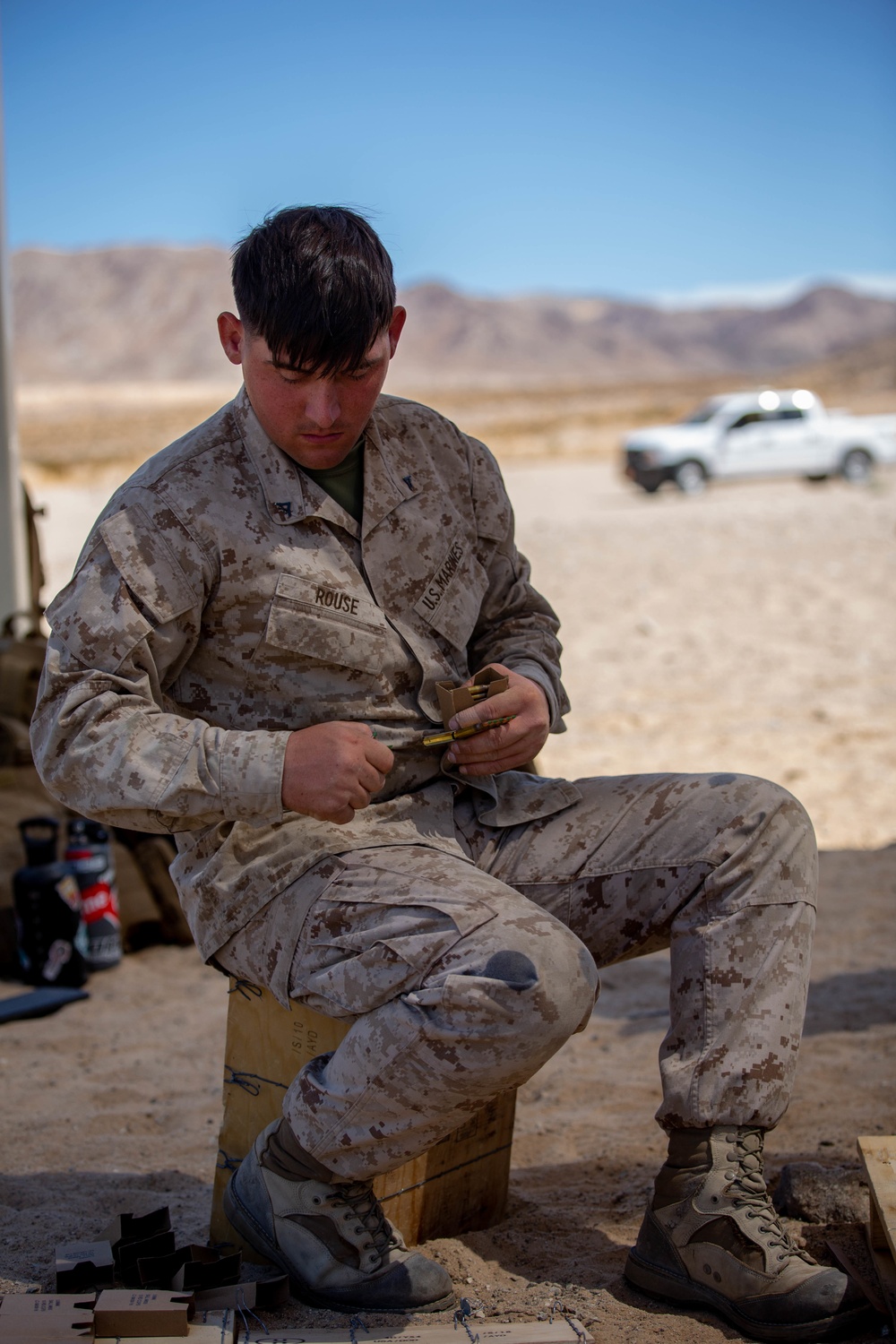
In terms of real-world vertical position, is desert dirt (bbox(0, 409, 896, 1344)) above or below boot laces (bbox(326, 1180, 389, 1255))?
below

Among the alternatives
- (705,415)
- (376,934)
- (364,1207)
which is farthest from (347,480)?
(705,415)

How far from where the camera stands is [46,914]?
14.3 ft

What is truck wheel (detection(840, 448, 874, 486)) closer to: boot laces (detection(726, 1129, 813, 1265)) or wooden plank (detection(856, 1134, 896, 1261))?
wooden plank (detection(856, 1134, 896, 1261))

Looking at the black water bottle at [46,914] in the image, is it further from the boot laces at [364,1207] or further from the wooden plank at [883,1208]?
the wooden plank at [883,1208]

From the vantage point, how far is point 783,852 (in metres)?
2.30

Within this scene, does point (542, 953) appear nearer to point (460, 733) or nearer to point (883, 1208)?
point (460, 733)

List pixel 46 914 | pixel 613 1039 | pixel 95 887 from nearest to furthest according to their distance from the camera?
pixel 613 1039, pixel 46 914, pixel 95 887

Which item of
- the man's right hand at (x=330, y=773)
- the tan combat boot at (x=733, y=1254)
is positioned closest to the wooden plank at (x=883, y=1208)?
the tan combat boot at (x=733, y=1254)

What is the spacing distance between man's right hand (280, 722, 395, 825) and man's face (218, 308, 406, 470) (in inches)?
21.7

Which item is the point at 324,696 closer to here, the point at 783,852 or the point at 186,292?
the point at 783,852

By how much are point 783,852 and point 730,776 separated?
200 millimetres

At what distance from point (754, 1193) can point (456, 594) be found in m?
1.21

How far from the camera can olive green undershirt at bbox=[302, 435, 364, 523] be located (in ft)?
8.18

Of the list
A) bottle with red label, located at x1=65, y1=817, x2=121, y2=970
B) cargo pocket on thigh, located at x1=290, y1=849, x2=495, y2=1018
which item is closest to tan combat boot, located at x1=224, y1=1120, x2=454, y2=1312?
cargo pocket on thigh, located at x1=290, y1=849, x2=495, y2=1018
